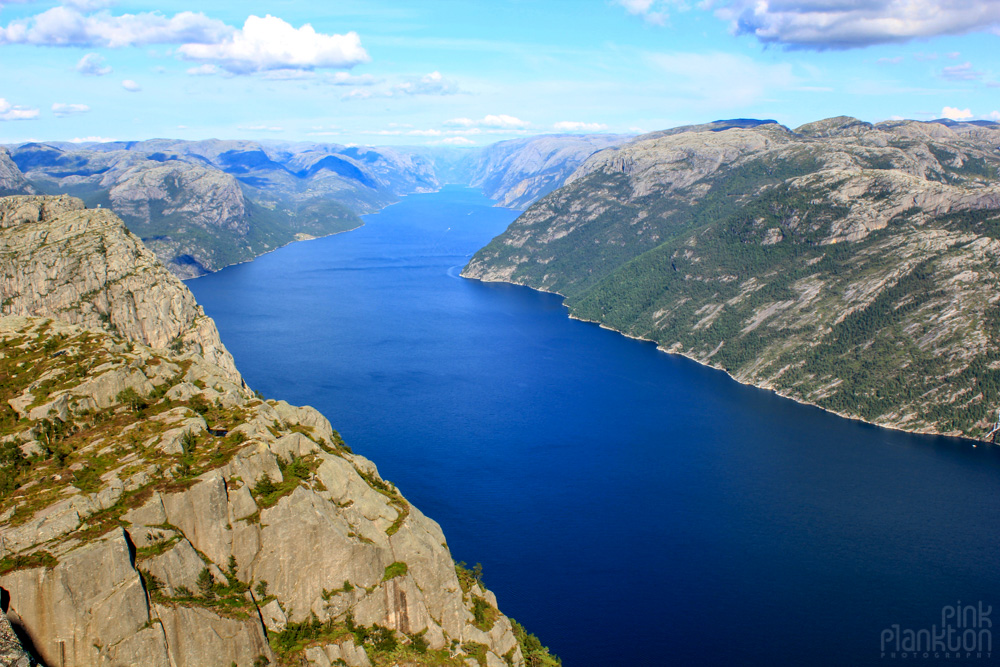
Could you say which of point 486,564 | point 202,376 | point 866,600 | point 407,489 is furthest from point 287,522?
point 866,600

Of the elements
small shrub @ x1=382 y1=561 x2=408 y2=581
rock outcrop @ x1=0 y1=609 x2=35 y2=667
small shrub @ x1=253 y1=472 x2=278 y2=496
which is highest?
small shrub @ x1=253 y1=472 x2=278 y2=496

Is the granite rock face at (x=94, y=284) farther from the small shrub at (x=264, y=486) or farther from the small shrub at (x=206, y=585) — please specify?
the small shrub at (x=206, y=585)

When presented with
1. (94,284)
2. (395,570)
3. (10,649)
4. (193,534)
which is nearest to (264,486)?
(193,534)

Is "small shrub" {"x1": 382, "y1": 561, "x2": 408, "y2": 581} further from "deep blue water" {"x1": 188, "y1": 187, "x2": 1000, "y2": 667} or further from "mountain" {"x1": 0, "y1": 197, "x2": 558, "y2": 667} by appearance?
"deep blue water" {"x1": 188, "y1": 187, "x2": 1000, "y2": 667}

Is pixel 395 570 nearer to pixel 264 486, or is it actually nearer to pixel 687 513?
pixel 264 486

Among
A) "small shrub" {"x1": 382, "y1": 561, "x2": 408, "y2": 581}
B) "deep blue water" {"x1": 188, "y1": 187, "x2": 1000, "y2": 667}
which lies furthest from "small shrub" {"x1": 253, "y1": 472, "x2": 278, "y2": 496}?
"deep blue water" {"x1": 188, "y1": 187, "x2": 1000, "y2": 667}

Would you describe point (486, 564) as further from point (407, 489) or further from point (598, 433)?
point (598, 433)

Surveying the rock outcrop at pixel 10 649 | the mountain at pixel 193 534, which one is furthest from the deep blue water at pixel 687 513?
the rock outcrop at pixel 10 649

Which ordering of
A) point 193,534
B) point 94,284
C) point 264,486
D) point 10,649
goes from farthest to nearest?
1. point 94,284
2. point 264,486
3. point 193,534
4. point 10,649
